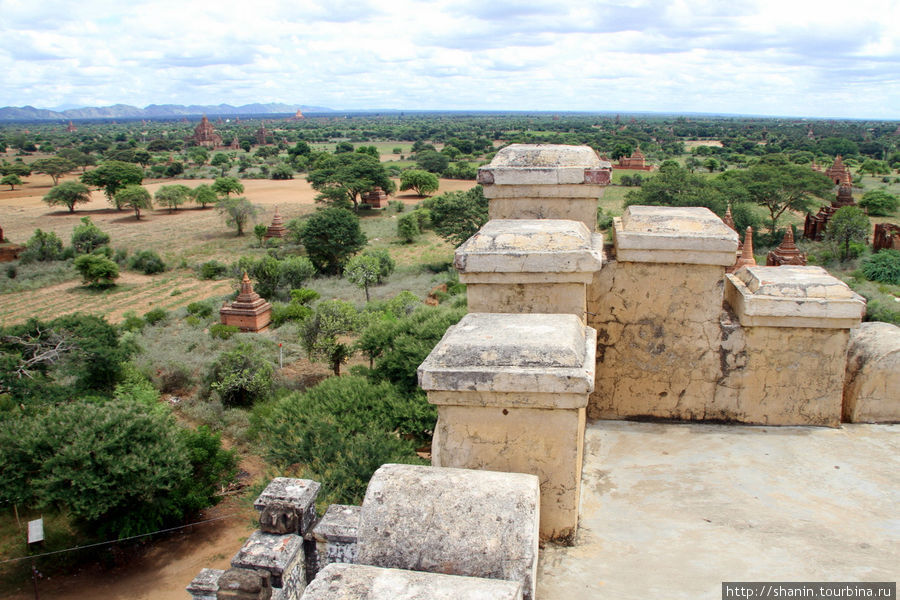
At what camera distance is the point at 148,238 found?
1400 inches

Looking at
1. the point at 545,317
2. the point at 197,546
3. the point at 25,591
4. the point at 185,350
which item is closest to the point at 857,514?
the point at 545,317

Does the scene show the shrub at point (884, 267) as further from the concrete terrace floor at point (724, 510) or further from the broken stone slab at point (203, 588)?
the broken stone slab at point (203, 588)

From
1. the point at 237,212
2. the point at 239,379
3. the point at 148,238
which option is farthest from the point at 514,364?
the point at 148,238

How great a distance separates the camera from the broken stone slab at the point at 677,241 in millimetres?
4152

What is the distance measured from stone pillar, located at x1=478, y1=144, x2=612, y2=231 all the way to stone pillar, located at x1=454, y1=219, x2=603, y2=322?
32.8 inches

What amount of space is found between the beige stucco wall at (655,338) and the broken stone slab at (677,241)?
3.0 inches

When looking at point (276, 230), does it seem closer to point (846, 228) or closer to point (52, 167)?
point (846, 228)

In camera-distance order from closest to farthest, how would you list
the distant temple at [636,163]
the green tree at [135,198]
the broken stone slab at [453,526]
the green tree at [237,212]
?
1. the broken stone slab at [453,526]
2. the green tree at [237,212]
3. the green tree at [135,198]
4. the distant temple at [636,163]

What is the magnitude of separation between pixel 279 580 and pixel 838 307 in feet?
11.8

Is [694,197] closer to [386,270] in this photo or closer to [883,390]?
[386,270]

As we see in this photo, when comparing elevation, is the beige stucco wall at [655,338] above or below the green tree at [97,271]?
above

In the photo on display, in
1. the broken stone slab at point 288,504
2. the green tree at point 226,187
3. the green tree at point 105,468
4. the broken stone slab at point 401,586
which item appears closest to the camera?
the broken stone slab at point 401,586

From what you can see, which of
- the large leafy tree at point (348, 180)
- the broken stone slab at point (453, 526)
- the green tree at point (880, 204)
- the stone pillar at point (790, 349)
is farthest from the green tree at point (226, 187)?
the broken stone slab at point (453, 526)

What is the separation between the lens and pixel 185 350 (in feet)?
58.2
